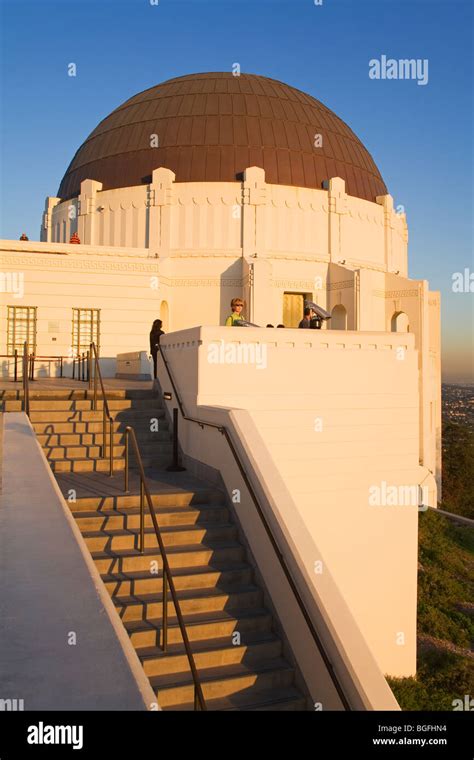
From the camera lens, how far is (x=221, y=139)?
26125 millimetres

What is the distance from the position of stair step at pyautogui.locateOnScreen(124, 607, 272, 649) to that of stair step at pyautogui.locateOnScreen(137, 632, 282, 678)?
6 cm

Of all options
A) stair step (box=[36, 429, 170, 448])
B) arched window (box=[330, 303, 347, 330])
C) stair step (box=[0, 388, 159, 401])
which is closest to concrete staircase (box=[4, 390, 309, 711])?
stair step (box=[36, 429, 170, 448])

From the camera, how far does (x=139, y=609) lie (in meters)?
5.60

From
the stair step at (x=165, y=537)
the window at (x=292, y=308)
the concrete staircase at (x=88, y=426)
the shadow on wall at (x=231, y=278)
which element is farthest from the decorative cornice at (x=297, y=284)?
the stair step at (x=165, y=537)

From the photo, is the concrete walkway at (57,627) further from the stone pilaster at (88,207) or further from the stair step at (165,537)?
the stone pilaster at (88,207)

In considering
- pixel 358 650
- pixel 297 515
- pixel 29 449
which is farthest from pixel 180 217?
pixel 358 650

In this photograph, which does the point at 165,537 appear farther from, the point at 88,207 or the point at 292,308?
the point at 88,207

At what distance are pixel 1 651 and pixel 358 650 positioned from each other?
8.69 ft

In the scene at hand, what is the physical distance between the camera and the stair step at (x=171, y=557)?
6.09 metres

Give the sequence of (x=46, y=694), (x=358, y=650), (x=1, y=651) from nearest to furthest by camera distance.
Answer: (x=46, y=694) → (x=1, y=651) → (x=358, y=650)

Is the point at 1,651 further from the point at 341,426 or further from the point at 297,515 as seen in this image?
the point at 341,426

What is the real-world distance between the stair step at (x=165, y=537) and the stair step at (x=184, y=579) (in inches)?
15.2

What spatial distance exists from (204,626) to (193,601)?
312mm

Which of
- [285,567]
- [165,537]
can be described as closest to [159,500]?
[165,537]
